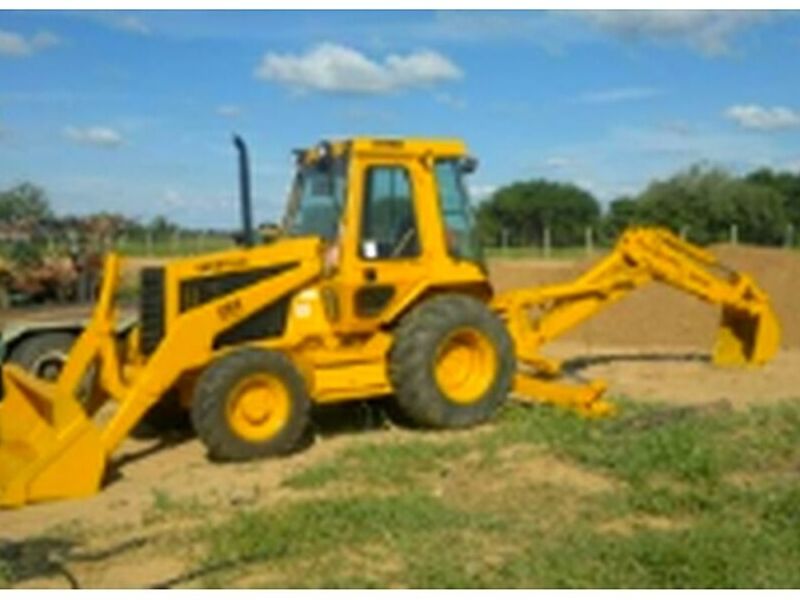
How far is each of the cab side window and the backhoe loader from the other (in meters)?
0.01

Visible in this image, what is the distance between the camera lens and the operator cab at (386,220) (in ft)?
34.4

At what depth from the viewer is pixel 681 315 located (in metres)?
19.5

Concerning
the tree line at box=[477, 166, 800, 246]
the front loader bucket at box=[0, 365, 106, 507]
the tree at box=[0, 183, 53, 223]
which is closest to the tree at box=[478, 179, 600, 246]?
the tree line at box=[477, 166, 800, 246]

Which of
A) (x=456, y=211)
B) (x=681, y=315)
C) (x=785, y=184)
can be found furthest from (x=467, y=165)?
(x=785, y=184)

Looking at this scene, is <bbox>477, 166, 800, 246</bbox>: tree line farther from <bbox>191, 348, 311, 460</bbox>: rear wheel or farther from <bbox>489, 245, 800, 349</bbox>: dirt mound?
<bbox>191, 348, 311, 460</bbox>: rear wheel

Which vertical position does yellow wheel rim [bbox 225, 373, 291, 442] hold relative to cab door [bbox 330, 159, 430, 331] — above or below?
below

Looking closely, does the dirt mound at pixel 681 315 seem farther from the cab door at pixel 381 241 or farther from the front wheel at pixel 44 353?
the front wheel at pixel 44 353

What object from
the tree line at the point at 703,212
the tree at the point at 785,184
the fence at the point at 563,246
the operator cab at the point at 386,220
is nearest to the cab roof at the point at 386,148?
the operator cab at the point at 386,220

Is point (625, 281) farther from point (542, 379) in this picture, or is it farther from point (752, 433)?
point (752, 433)

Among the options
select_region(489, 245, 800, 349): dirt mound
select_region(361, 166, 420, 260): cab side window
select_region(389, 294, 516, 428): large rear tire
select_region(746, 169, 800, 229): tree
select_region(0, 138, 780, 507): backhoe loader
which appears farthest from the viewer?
select_region(746, 169, 800, 229): tree

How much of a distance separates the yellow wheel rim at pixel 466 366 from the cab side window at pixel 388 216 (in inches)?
33.7

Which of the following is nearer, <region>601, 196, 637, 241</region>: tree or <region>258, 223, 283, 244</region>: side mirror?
<region>258, 223, 283, 244</region>: side mirror

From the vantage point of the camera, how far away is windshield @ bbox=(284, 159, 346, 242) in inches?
420

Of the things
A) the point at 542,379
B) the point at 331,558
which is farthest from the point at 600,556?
the point at 542,379
